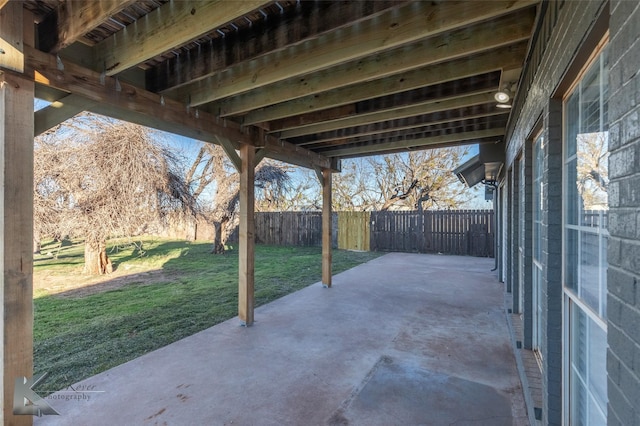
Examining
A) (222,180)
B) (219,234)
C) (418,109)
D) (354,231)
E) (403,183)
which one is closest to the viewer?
(418,109)

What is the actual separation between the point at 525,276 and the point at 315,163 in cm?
387

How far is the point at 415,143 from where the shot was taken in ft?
16.0

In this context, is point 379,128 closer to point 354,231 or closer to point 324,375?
point 324,375

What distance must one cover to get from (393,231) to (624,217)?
459 inches

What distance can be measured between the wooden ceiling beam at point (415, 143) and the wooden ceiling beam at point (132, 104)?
1585 millimetres

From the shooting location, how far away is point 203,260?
9.66 meters

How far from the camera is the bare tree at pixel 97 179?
616 centimetres

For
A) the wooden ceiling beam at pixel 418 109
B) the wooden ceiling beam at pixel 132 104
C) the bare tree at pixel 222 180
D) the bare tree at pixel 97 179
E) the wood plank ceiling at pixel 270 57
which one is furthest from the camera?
the bare tree at pixel 222 180

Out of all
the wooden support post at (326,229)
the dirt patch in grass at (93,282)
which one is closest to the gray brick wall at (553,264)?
the wooden support post at (326,229)

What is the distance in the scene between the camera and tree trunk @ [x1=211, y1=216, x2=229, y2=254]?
11.0 m

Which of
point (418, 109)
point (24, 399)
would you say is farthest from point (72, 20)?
point (418, 109)

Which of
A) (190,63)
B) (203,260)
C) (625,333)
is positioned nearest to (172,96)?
(190,63)

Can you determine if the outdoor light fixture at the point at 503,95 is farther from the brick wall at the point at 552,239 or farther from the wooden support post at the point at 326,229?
the wooden support post at the point at 326,229

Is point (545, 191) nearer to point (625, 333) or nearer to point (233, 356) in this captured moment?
point (625, 333)
